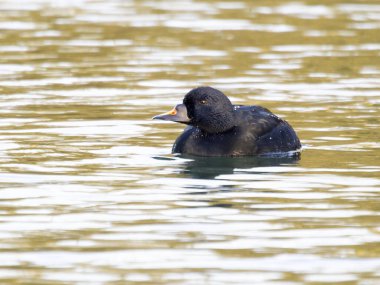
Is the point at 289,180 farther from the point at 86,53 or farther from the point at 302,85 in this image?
the point at 86,53

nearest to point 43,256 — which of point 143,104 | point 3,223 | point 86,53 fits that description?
point 3,223

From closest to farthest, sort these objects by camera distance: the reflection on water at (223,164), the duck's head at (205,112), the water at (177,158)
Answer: the water at (177,158) → the reflection on water at (223,164) → the duck's head at (205,112)

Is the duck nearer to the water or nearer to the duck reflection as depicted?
the duck reflection

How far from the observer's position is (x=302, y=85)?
20125 mm

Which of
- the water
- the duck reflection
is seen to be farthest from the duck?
the water

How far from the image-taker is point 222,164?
46.1 feet

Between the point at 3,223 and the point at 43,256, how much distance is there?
121 centimetres

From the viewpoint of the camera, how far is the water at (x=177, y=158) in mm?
9602

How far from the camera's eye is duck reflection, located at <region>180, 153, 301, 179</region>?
1352 centimetres

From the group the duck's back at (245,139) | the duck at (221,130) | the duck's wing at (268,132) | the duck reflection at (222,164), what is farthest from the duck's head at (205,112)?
the duck reflection at (222,164)

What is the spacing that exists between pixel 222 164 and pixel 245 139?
0.67m

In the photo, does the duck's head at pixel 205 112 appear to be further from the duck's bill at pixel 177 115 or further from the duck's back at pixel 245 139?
the duck's back at pixel 245 139

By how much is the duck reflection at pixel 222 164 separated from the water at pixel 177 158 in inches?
1.6

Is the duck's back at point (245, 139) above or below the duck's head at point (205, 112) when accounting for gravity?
below
